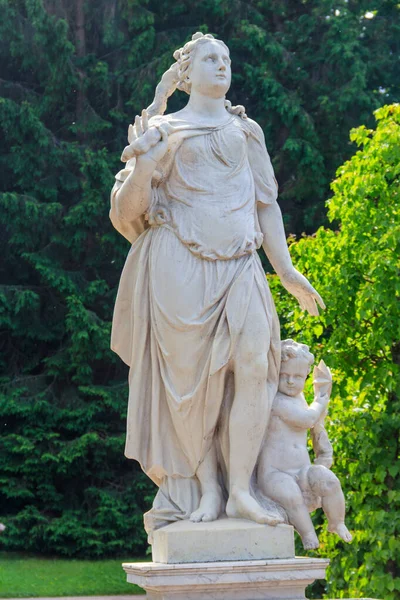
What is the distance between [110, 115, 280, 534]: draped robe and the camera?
652 centimetres

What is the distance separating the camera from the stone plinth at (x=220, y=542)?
20.5 feet

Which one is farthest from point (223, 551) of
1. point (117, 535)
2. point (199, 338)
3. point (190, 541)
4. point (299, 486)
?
point (117, 535)

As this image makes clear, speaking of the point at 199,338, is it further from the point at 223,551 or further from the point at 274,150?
the point at 274,150

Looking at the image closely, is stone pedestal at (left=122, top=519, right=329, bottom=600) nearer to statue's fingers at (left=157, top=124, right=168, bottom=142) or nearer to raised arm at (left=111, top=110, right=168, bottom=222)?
raised arm at (left=111, top=110, right=168, bottom=222)

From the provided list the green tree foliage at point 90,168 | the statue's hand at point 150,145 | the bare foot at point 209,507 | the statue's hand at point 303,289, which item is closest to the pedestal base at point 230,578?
the bare foot at point 209,507

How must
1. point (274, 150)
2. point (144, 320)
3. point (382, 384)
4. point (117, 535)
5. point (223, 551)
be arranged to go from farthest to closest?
point (274, 150)
point (117, 535)
point (382, 384)
point (144, 320)
point (223, 551)

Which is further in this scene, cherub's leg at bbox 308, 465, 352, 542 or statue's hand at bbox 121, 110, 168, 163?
cherub's leg at bbox 308, 465, 352, 542

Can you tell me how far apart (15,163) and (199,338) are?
14.0 metres

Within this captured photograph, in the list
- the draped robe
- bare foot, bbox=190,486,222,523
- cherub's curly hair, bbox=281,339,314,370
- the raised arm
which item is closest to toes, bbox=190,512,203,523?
bare foot, bbox=190,486,222,523

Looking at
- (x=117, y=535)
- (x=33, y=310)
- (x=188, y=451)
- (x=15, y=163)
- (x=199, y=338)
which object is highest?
(x=15, y=163)

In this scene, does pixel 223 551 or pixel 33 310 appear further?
pixel 33 310

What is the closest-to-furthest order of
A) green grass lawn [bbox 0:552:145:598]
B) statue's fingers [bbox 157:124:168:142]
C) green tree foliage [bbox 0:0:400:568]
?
statue's fingers [bbox 157:124:168:142] → green grass lawn [bbox 0:552:145:598] → green tree foliage [bbox 0:0:400:568]

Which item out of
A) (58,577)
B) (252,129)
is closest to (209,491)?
(252,129)

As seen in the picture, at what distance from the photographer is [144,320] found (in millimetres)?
6652
